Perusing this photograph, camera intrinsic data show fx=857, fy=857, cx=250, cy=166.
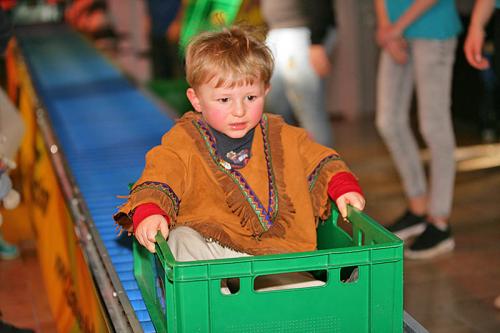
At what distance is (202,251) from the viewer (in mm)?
2500

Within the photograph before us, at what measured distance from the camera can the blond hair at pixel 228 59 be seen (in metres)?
2.54

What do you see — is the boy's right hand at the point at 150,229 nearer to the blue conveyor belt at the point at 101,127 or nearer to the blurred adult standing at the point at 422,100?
the blue conveyor belt at the point at 101,127

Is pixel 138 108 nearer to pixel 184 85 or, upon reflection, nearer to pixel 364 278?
pixel 184 85

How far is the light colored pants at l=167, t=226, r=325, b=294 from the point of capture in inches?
97.2

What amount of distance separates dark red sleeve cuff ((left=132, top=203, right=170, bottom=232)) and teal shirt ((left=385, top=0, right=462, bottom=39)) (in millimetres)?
1984

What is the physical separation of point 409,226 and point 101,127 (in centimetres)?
215

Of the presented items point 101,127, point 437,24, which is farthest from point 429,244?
point 101,127

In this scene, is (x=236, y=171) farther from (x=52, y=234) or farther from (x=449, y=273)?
(x=449, y=273)

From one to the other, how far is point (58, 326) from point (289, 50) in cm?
194

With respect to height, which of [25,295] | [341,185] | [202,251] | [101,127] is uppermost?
[341,185]

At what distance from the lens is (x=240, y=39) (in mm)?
2625

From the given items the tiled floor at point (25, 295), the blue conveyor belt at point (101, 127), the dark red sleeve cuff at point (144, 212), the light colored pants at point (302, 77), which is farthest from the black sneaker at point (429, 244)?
the dark red sleeve cuff at point (144, 212)

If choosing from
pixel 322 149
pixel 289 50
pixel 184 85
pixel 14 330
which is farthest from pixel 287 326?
pixel 184 85

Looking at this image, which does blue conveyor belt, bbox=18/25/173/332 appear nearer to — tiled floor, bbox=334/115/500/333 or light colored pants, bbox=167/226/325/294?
light colored pants, bbox=167/226/325/294
